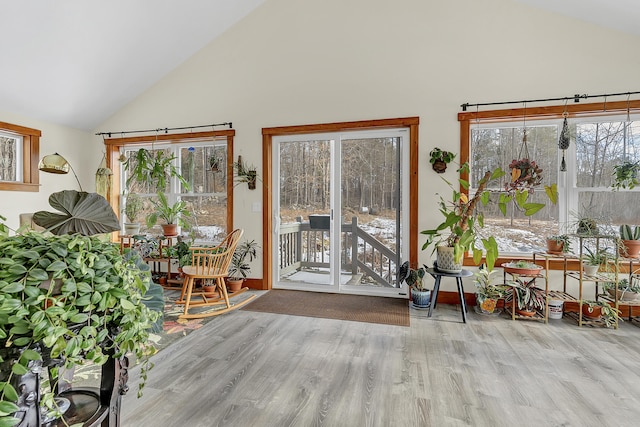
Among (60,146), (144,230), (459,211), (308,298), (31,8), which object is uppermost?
(31,8)

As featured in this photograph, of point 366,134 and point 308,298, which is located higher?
point 366,134

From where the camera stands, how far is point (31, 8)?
3025mm

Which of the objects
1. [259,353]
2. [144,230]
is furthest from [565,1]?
[144,230]

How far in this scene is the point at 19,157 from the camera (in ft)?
14.1

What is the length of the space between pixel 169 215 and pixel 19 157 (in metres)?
2.05

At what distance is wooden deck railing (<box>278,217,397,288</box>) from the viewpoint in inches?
160

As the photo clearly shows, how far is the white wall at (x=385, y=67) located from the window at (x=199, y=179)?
0.79 ft

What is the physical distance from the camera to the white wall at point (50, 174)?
4.12 metres

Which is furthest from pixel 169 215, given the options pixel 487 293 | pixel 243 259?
pixel 487 293

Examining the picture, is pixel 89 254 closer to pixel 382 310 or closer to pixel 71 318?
pixel 71 318

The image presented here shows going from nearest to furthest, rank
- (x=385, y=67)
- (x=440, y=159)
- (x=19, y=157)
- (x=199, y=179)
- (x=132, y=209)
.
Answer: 1. (x=440, y=159)
2. (x=385, y=67)
3. (x=19, y=157)
4. (x=199, y=179)
5. (x=132, y=209)

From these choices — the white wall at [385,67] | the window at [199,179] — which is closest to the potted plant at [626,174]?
the white wall at [385,67]

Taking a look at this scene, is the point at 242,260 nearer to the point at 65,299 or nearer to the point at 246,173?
the point at 246,173

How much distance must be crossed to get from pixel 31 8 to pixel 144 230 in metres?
2.97
